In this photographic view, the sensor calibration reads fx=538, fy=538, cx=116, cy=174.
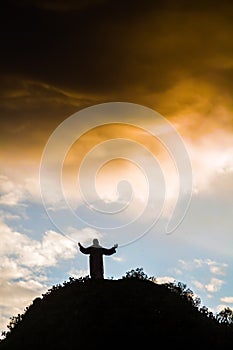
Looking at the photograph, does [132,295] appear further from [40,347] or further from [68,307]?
[40,347]

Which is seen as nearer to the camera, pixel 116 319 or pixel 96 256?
pixel 116 319

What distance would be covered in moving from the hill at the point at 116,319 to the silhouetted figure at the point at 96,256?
7.56ft

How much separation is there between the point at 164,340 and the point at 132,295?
742 centimetres

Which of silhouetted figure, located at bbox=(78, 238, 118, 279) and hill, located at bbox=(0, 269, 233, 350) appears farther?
silhouetted figure, located at bbox=(78, 238, 118, 279)

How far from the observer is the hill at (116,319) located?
46.6m

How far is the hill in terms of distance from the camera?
46.6 m

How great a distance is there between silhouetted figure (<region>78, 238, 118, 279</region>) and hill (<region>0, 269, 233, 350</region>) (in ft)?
7.56

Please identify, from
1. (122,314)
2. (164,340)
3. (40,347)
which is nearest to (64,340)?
(40,347)

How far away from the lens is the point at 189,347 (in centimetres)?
4569

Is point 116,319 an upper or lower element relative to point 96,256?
lower

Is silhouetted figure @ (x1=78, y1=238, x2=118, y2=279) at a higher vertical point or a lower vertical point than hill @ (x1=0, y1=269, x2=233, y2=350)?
higher

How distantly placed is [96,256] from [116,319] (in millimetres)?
12470

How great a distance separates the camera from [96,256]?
60.1 meters

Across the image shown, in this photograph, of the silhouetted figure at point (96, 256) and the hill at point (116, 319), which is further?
the silhouetted figure at point (96, 256)
